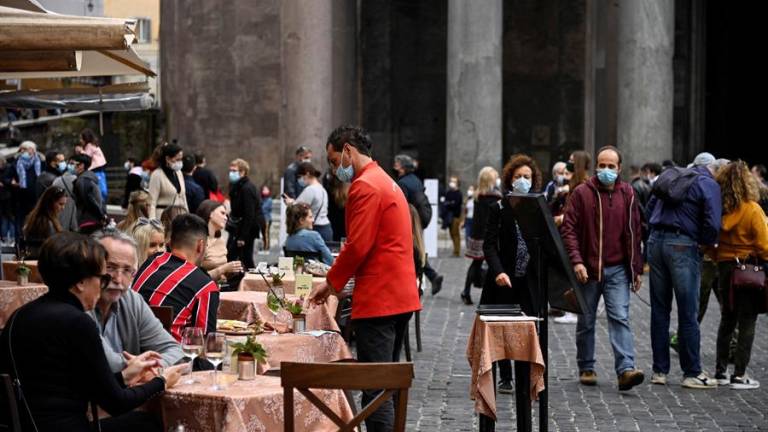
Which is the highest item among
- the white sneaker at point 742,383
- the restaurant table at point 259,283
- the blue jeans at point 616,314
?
the restaurant table at point 259,283

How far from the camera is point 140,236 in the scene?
920 cm

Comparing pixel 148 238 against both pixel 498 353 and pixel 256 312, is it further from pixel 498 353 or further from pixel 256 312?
pixel 498 353

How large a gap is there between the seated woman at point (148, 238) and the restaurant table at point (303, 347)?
5.37 ft

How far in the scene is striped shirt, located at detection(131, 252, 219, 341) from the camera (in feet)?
24.0

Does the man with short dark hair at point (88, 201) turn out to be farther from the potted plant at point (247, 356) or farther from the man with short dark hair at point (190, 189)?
the potted plant at point (247, 356)

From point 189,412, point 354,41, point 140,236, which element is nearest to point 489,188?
point 140,236

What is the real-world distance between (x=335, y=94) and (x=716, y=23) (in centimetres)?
1876

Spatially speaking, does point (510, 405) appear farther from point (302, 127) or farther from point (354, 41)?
point (354, 41)

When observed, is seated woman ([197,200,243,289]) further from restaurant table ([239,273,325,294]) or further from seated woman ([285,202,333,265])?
seated woman ([285,202,333,265])

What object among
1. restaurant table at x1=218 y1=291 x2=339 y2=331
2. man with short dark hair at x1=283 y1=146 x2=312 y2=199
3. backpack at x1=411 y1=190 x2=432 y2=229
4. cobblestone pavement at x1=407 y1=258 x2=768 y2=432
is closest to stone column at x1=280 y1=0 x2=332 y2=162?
man with short dark hair at x1=283 y1=146 x2=312 y2=199

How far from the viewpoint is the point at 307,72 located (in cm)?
2670

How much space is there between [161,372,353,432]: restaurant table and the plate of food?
60.9 inches

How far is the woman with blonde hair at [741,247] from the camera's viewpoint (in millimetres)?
11008

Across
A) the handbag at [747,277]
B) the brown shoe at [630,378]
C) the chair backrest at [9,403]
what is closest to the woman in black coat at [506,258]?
the brown shoe at [630,378]
